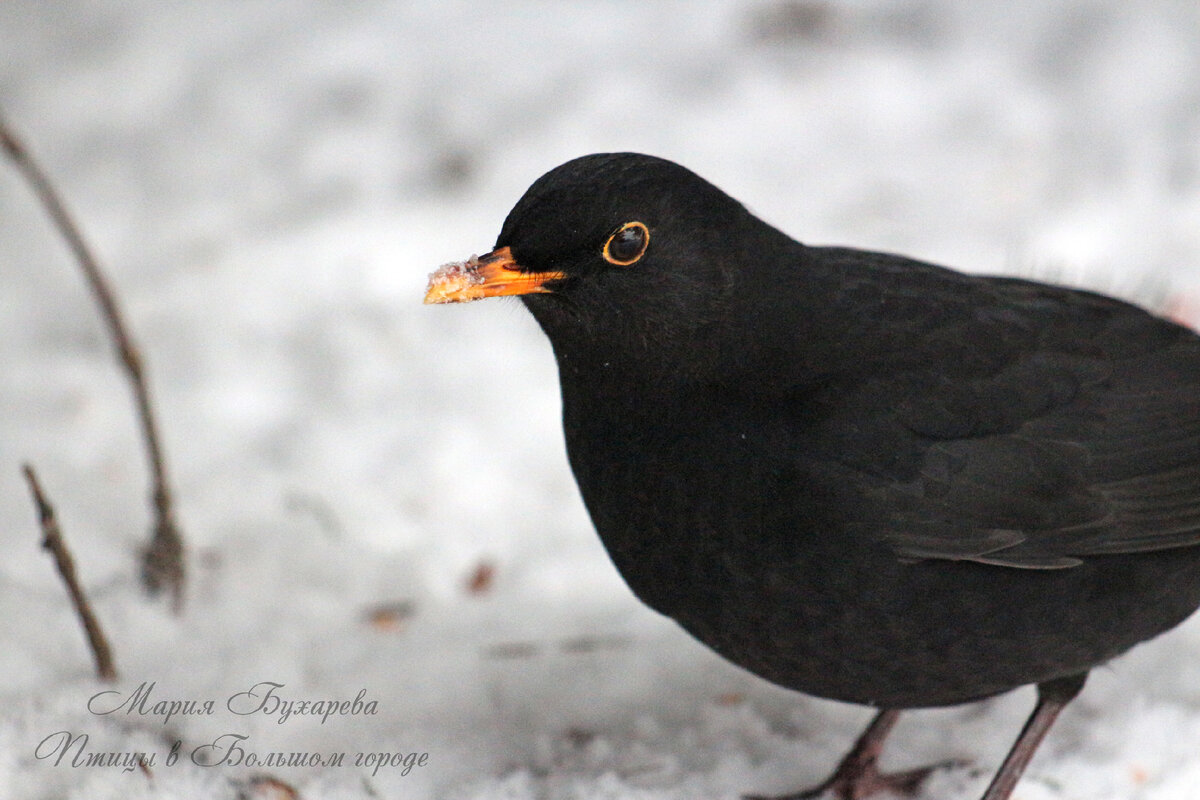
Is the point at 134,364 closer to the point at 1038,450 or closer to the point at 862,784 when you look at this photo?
the point at 862,784

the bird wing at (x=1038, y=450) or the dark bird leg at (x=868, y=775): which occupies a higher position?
the bird wing at (x=1038, y=450)

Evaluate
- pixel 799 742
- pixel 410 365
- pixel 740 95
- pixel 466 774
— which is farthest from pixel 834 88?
pixel 466 774

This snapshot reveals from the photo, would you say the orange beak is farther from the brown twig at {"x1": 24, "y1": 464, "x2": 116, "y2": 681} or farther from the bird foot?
the bird foot

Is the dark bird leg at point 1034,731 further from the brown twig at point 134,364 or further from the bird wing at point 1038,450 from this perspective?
the brown twig at point 134,364

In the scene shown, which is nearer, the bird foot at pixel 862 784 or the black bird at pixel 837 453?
the black bird at pixel 837 453

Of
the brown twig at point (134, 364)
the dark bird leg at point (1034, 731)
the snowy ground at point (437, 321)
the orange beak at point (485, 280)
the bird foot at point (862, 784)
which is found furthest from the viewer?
the brown twig at point (134, 364)

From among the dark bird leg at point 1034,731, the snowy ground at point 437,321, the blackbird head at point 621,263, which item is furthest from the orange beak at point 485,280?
the dark bird leg at point 1034,731

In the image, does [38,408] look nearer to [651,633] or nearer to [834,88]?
[651,633]
